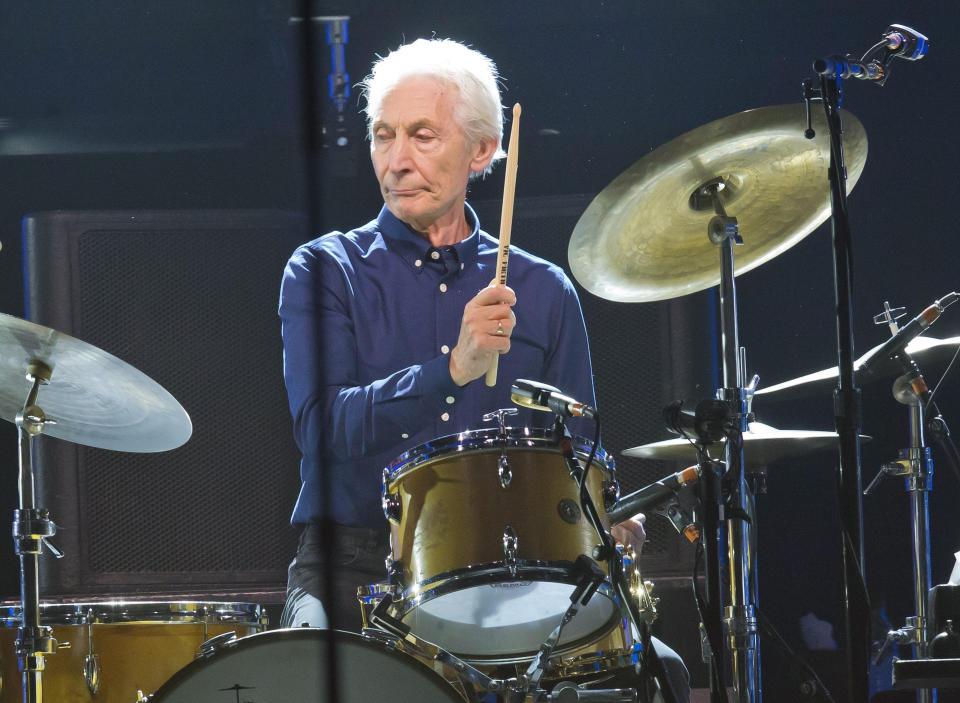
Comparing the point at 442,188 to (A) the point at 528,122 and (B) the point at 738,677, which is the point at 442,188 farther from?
(B) the point at 738,677

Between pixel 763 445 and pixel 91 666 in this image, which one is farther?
pixel 763 445

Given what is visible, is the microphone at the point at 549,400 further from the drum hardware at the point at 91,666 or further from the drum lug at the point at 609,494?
the drum hardware at the point at 91,666

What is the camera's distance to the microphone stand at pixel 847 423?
1.99 meters

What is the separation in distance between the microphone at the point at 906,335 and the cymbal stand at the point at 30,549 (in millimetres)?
1875

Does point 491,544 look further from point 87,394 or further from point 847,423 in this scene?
point 87,394

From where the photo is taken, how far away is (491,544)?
199 cm

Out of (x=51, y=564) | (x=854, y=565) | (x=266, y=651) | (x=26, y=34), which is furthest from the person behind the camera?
(x=26, y=34)

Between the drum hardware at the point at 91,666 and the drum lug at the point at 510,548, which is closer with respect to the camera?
the drum lug at the point at 510,548

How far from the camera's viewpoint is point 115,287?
331 cm

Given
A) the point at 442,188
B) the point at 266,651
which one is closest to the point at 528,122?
the point at 442,188

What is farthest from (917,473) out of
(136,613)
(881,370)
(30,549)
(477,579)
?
(30,549)

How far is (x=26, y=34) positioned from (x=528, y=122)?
61.8 inches

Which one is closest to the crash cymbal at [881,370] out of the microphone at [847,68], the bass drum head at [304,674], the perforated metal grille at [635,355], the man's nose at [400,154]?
the perforated metal grille at [635,355]

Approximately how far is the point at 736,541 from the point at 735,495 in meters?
0.28
